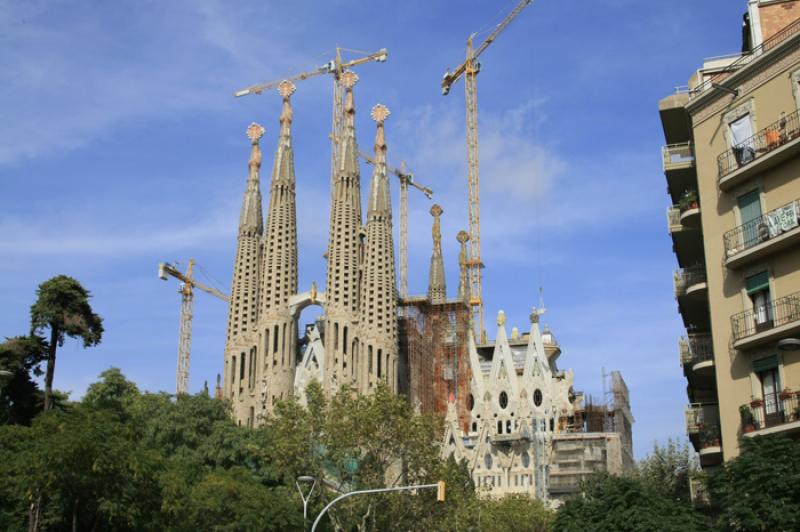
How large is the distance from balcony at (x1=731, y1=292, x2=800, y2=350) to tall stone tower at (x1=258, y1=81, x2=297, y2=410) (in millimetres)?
51557

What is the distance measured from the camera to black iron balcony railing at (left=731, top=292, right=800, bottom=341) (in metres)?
23.2

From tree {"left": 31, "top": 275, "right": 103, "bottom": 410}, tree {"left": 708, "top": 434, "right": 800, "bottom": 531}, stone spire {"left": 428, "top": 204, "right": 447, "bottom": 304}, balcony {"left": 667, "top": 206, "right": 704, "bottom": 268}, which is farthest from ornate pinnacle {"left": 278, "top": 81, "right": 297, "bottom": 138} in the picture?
tree {"left": 708, "top": 434, "right": 800, "bottom": 531}

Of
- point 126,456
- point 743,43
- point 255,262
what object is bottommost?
point 126,456

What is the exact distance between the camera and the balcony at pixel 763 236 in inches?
912

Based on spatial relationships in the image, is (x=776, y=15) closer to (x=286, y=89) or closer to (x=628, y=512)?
(x=628, y=512)

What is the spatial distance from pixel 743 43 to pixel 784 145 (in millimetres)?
8420

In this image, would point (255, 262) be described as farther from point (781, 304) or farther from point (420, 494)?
point (781, 304)

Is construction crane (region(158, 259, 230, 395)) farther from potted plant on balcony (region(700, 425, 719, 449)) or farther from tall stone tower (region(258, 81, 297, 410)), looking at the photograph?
potted plant on balcony (region(700, 425, 719, 449))

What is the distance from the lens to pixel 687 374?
1240 inches

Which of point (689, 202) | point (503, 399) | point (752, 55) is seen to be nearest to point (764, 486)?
point (689, 202)

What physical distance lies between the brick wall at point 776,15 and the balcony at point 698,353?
848 cm

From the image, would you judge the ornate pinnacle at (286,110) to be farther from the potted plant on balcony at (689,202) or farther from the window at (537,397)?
the potted plant on balcony at (689,202)

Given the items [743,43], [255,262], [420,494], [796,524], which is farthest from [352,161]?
[796,524]

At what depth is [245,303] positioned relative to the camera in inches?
3034
